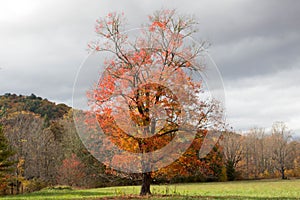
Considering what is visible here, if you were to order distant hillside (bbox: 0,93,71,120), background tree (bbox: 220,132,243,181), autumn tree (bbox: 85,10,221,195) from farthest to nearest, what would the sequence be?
distant hillside (bbox: 0,93,71,120) → background tree (bbox: 220,132,243,181) → autumn tree (bbox: 85,10,221,195)

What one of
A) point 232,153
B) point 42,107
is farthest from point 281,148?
point 42,107

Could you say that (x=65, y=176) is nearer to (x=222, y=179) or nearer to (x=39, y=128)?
(x=39, y=128)

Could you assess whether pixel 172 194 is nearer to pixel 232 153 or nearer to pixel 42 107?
pixel 42 107

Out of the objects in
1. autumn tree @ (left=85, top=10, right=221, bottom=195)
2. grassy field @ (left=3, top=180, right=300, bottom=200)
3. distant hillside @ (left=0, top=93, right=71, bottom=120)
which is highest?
distant hillside @ (left=0, top=93, right=71, bottom=120)

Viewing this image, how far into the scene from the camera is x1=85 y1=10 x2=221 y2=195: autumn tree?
16109 millimetres

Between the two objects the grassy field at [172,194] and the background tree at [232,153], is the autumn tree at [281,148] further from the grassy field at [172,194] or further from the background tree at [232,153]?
the grassy field at [172,194]

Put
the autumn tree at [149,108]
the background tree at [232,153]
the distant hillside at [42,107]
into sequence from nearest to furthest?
the autumn tree at [149,108], the background tree at [232,153], the distant hillside at [42,107]

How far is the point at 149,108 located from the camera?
53.1 feet

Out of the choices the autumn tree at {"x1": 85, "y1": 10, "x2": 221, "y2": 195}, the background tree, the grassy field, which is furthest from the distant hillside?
the autumn tree at {"x1": 85, "y1": 10, "x2": 221, "y2": 195}

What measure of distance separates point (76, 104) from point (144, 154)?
3.80 meters

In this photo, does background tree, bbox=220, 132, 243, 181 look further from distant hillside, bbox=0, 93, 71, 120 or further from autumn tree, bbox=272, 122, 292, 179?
distant hillside, bbox=0, 93, 71, 120

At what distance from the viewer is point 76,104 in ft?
51.0

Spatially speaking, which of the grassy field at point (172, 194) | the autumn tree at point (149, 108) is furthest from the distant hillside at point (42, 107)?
the autumn tree at point (149, 108)

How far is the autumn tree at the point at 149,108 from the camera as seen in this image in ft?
52.9
